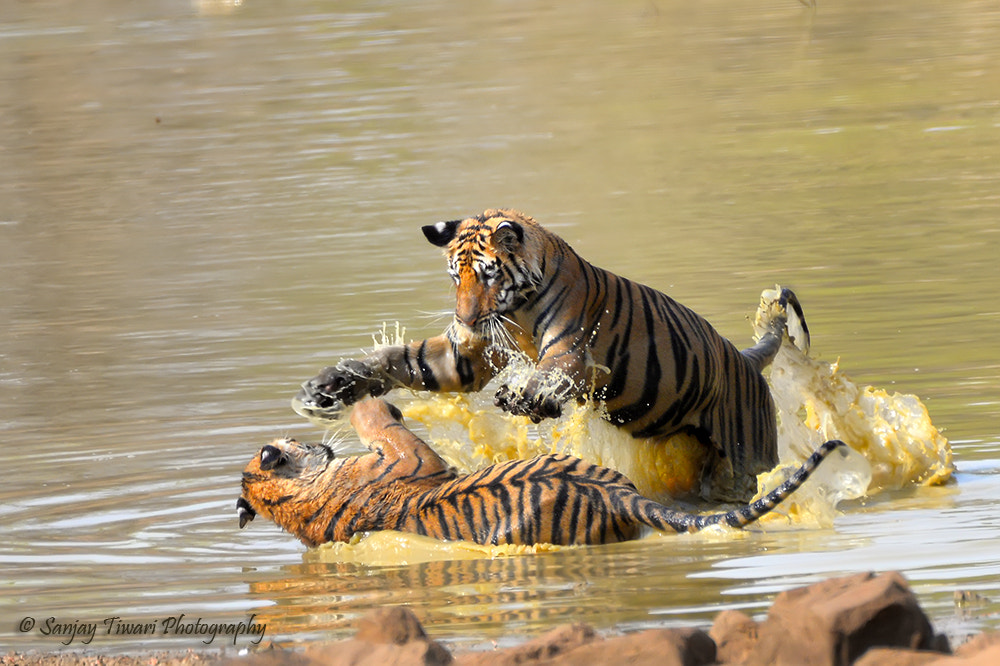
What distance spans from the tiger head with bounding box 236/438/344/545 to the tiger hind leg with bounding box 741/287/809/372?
1917mm

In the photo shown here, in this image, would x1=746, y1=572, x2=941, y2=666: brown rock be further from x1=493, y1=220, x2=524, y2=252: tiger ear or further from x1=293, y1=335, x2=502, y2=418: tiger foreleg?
x1=293, y1=335, x2=502, y2=418: tiger foreleg

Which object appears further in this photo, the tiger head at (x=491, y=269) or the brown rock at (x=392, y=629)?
the tiger head at (x=491, y=269)

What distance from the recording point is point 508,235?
6184 mm

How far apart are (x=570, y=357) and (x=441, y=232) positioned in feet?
2.06

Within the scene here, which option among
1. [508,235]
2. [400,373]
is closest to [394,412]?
[400,373]

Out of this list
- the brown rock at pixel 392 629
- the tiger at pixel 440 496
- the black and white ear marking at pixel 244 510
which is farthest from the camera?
the black and white ear marking at pixel 244 510

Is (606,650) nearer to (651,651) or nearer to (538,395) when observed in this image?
(651,651)

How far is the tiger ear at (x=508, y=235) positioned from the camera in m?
6.14

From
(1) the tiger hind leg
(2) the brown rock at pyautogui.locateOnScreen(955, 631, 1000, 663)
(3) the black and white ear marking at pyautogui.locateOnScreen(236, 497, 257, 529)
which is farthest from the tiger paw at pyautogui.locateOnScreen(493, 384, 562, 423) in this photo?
(2) the brown rock at pyautogui.locateOnScreen(955, 631, 1000, 663)

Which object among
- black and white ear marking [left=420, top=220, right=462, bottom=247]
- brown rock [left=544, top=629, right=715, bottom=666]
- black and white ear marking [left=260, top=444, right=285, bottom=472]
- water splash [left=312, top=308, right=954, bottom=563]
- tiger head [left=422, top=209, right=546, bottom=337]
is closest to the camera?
brown rock [left=544, top=629, right=715, bottom=666]

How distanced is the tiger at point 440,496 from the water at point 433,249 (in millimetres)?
115

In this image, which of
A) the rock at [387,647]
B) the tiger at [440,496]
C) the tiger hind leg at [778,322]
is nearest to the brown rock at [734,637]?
the rock at [387,647]

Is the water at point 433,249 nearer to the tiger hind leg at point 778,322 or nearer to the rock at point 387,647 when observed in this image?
the rock at point 387,647

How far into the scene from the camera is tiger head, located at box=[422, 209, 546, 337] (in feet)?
20.4
